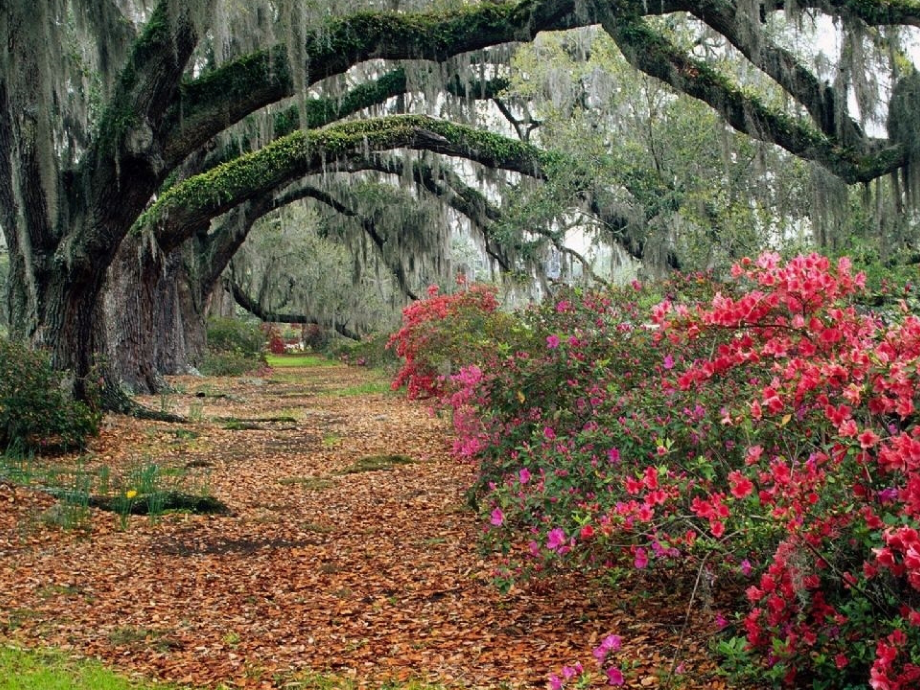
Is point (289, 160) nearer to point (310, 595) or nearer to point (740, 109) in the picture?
point (740, 109)

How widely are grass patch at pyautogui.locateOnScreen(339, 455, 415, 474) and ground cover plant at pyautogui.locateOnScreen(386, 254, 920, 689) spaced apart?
3.22 metres

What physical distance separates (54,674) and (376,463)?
465 cm

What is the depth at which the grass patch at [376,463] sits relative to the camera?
7.59 meters

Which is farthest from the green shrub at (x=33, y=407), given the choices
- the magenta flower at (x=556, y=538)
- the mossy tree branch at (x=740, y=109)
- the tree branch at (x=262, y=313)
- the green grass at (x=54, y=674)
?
the tree branch at (x=262, y=313)

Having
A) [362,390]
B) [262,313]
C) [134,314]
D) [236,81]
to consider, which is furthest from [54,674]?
[262,313]

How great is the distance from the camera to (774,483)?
2893mm

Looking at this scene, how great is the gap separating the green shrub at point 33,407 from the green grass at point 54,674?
13.0 ft

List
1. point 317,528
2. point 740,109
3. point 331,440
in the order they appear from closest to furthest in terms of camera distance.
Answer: point 317,528
point 740,109
point 331,440

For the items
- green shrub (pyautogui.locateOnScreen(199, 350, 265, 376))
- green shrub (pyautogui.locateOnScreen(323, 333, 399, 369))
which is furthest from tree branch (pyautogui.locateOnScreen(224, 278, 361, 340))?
green shrub (pyautogui.locateOnScreen(199, 350, 265, 376))

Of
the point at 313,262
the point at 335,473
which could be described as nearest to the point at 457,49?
the point at 335,473

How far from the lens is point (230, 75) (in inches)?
338

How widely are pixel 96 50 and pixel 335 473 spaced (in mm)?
5105

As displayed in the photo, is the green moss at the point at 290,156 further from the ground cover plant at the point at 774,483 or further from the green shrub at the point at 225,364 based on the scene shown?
the green shrub at the point at 225,364

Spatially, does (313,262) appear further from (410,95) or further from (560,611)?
(560,611)
